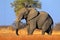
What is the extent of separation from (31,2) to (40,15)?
14460 mm

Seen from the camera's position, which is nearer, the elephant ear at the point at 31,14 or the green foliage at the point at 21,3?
the elephant ear at the point at 31,14

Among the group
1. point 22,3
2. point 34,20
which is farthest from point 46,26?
point 22,3

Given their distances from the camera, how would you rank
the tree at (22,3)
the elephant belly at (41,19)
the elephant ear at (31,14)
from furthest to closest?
the tree at (22,3), the elephant belly at (41,19), the elephant ear at (31,14)

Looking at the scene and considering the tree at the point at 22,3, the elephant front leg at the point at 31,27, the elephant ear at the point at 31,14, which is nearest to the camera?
the elephant front leg at the point at 31,27

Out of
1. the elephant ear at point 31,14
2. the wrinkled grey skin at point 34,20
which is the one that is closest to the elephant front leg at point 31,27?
the wrinkled grey skin at point 34,20

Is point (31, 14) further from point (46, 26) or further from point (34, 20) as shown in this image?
point (46, 26)

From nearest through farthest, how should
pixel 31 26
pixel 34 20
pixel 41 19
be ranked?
pixel 31 26
pixel 34 20
pixel 41 19

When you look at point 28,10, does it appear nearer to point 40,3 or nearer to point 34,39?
point 34,39

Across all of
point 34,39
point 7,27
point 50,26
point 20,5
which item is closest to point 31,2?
point 20,5

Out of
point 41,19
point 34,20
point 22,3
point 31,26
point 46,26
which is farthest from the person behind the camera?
point 22,3

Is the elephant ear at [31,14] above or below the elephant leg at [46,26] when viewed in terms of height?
above

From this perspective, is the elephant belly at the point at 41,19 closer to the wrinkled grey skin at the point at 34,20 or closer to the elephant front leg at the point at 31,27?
the wrinkled grey skin at the point at 34,20

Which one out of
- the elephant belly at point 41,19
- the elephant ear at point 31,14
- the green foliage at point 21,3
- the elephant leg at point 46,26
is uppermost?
the elephant ear at point 31,14

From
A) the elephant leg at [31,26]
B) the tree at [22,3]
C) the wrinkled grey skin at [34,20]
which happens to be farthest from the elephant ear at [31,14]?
the tree at [22,3]
